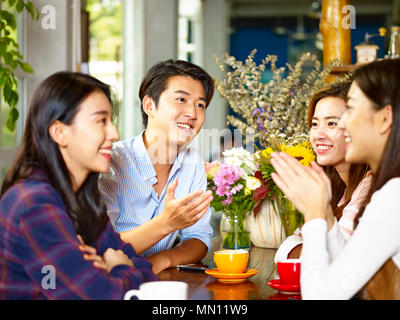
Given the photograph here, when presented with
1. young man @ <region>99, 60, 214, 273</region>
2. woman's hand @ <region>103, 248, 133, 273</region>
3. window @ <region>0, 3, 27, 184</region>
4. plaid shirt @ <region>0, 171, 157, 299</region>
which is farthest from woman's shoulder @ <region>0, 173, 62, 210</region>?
window @ <region>0, 3, 27, 184</region>

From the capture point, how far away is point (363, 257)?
123cm

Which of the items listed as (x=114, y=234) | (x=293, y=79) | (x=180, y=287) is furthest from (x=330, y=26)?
(x=180, y=287)

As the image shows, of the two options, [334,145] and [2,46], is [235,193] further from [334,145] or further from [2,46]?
[2,46]

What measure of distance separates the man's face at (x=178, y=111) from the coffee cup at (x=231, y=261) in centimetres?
69

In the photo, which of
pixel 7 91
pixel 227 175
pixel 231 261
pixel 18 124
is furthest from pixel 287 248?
pixel 18 124

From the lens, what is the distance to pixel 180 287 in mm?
1219

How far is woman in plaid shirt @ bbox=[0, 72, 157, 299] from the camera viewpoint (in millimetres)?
1192

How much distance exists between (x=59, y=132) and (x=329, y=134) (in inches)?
45.1

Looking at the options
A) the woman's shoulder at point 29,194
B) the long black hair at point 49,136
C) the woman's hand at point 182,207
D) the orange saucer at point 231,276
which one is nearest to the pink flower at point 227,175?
the woman's hand at point 182,207

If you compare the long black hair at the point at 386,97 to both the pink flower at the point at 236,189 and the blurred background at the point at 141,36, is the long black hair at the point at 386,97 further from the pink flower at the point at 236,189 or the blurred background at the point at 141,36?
the blurred background at the point at 141,36

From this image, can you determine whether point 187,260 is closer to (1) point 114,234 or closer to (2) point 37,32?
(1) point 114,234

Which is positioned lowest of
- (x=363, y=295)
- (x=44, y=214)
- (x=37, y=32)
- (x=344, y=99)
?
(x=363, y=295)

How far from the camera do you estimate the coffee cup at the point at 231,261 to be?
1654 mm
